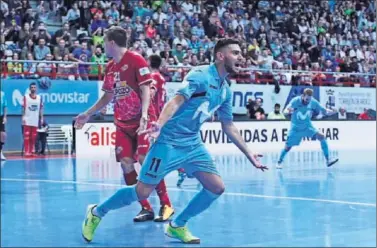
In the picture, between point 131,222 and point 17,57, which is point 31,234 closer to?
point 131,222

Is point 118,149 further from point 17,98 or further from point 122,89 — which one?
point 17,98

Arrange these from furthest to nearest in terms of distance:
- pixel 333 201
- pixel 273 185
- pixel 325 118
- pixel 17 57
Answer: pixel 325 118 < pixel 17 57 < pixel 273 185 < pixel 333 201

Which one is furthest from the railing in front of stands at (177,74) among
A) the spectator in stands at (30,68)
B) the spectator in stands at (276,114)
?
the spectator in stands at (276,114)

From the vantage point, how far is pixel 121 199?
7.53 meters

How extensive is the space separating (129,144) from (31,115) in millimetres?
13596

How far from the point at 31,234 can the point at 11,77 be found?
15.6 m

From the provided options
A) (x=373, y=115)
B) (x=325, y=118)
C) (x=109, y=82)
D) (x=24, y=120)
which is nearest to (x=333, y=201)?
(x=109, y=82)

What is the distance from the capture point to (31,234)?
792cm

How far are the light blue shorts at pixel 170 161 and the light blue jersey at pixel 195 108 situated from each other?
0.23 ft

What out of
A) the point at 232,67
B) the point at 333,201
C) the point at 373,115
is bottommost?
the point at 373,115

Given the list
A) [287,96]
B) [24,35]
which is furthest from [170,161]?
[287,96]

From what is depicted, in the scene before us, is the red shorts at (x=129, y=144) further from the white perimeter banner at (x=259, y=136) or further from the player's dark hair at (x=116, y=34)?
the white perimeter banner at (x=259, y=136)

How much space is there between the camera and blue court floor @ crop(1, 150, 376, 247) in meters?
7.73

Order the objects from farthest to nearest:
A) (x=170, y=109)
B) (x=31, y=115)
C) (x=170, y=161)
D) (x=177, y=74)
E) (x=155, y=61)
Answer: (x=177, y=74)
(x=31, y=115)
(x=155, y=61)
(x=170, y=161)
(x=170, y=109)
